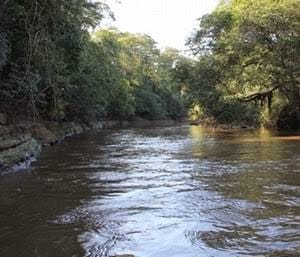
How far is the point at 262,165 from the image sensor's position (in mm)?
13555

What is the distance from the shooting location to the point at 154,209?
27.0 ft

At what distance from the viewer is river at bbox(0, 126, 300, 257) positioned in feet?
20.1

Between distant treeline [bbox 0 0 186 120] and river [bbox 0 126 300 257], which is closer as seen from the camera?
river [bbox 0 126 300 257]

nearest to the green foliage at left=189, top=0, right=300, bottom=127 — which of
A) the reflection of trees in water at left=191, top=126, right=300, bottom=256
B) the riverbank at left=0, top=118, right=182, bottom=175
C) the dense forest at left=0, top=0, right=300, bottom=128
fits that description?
the dense forest at left=0, top=0, right=300, bottom=128

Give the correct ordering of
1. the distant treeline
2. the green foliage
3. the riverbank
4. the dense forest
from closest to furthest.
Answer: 1. the distant treeline
2. the riverbank
3. the dense forest
4. the green foliage

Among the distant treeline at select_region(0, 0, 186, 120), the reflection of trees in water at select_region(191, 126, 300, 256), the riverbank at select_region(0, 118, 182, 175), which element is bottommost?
the reflection of trees in water at select_region(191, 126, 300, 256)

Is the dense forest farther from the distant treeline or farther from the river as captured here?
the river

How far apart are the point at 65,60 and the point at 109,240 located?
41.6 ft

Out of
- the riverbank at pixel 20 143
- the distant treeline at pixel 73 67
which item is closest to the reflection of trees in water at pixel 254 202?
the distant treeline at pixel 73 67

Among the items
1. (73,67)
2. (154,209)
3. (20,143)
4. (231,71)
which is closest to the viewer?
(154,209)

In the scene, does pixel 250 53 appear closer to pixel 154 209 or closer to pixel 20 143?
pixel 20 143

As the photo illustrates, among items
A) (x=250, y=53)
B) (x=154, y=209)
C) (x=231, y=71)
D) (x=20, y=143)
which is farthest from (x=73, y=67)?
(x=231, y=71)

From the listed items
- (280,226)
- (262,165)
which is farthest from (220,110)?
(280,226)

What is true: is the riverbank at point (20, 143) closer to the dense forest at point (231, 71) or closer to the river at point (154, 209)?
the river at point (154, 209)
